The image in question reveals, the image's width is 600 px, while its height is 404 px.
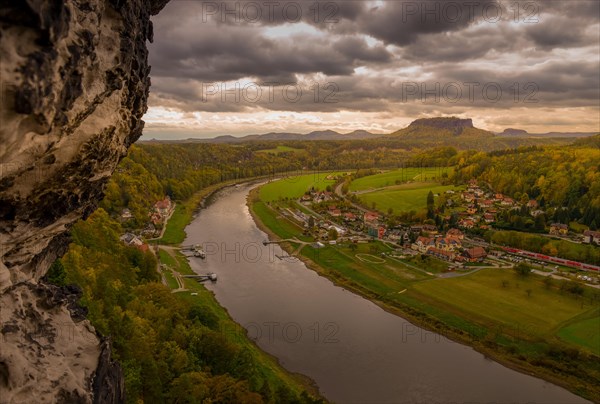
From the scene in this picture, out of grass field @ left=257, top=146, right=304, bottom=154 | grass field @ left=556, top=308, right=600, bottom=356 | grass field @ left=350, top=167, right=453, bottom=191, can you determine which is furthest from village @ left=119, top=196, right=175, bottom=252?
grass field @ left=257, top=146, right=304, bottom=154

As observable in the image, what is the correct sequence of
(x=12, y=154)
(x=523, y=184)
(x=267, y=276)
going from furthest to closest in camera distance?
1. (x=523, y=184)
2. (x=267, y=276)
3. (x=12, y=154)

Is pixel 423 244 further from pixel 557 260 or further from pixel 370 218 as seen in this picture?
pixel 370 218

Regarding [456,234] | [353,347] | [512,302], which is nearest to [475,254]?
[456,234]

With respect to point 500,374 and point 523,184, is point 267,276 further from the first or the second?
point 523,184

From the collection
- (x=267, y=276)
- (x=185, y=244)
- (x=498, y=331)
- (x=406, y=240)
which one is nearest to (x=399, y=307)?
(x=498, y=331)

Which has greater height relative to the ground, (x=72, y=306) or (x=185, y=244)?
(x=72, y=306)
